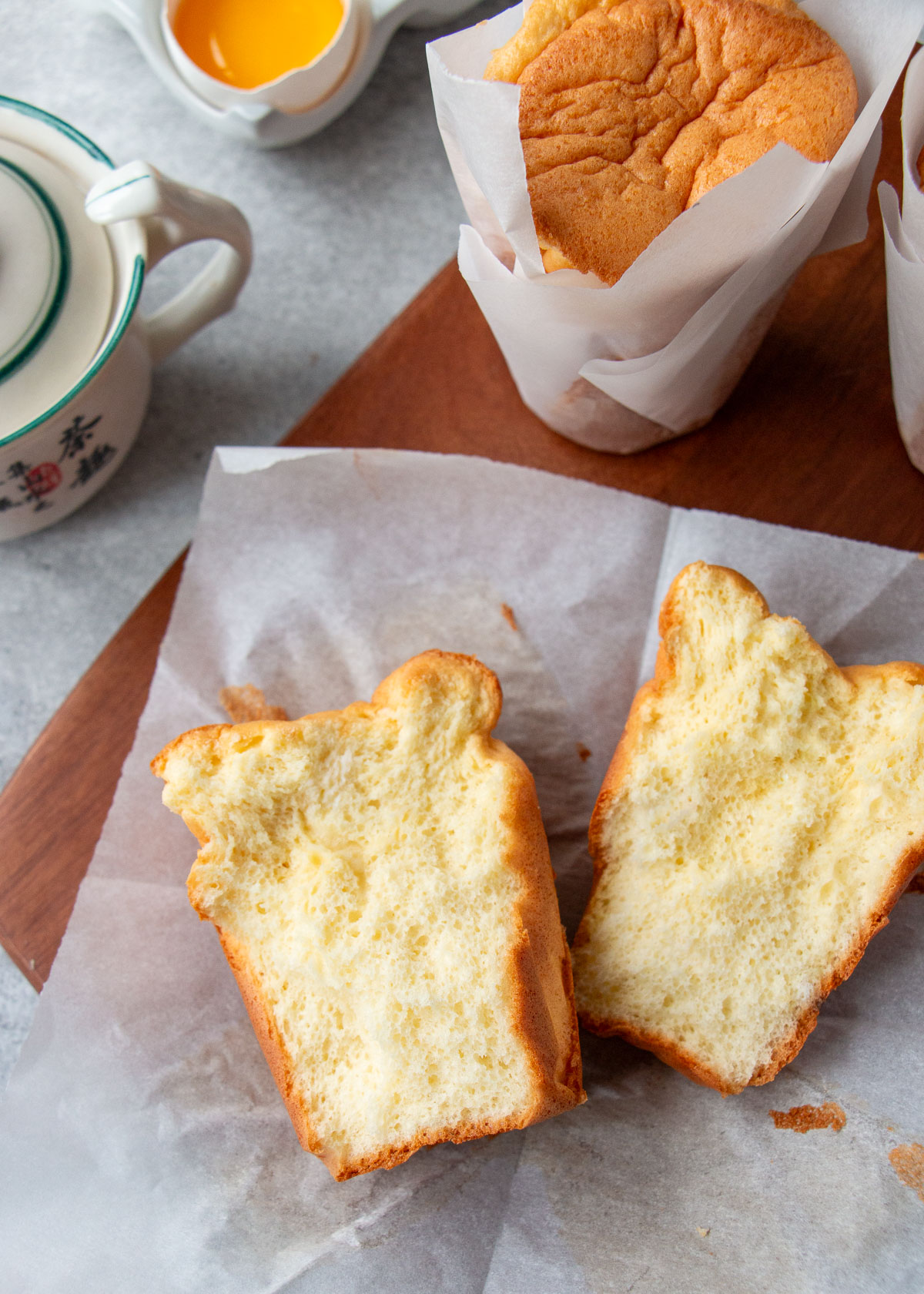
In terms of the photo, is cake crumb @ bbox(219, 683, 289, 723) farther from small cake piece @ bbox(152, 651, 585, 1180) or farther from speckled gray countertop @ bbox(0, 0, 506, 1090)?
speckled gray countertop @ bbox(0, 0, 506, 1090)

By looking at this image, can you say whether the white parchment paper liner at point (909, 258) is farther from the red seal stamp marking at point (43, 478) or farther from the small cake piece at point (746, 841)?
the red seal stamp marking at point (43, 478)

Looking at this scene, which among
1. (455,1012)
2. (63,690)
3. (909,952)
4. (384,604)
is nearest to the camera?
(455,1012)

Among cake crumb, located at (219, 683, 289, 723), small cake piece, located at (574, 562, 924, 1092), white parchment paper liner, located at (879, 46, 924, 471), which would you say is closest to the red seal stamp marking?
cake crumb, located at (219, 683, 289, 723)

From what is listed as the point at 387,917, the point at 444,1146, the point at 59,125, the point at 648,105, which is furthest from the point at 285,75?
the point at 444,1146

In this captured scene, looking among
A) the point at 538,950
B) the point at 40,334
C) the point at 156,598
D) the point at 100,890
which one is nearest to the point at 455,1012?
the point at 538,950

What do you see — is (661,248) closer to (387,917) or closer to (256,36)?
(387,917)

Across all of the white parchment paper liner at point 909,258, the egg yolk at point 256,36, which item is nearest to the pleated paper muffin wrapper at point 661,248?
the white parchment paper liner at point 909,258

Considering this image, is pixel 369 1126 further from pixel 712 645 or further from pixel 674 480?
pixel 674 480
